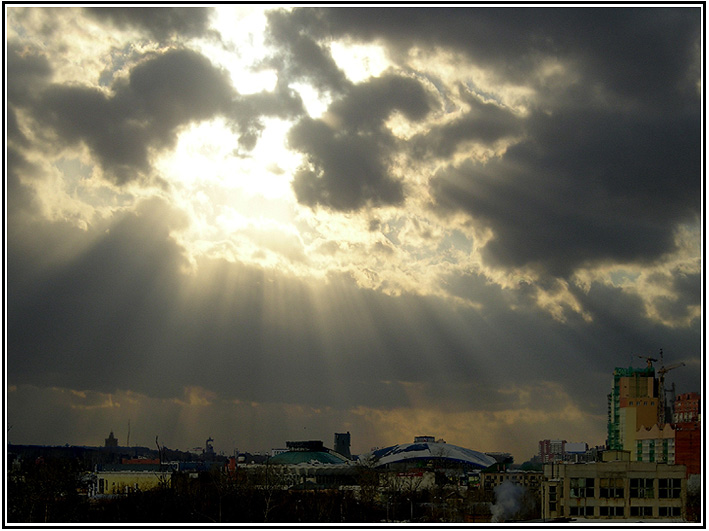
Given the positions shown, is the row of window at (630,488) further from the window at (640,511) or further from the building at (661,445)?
the building at (661,445)

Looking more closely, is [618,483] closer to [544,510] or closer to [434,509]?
[544,510]

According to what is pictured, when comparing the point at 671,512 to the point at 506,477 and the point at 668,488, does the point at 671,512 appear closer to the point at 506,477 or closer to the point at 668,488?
the point at 668,488

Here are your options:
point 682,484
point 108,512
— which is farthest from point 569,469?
point 108,512

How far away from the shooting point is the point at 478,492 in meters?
142

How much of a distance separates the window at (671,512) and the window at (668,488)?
1.14 meters

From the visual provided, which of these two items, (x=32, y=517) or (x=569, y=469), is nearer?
(x=32, y=517)

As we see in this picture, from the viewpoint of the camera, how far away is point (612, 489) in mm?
80250

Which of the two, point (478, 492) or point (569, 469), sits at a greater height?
point (569, 469)

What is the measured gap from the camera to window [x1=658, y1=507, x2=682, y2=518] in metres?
78.6

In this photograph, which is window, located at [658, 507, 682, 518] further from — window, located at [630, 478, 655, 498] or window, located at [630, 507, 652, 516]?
window, located at [630, 478, 655, 498]

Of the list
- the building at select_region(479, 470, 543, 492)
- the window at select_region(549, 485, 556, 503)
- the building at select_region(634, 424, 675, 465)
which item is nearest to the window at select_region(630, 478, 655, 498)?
the window at select_region(549, 485, 556, 503)

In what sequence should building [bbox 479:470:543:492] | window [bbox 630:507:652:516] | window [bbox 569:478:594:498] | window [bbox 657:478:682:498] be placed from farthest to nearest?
building [bbox 479:470:543:492] < window [bbox 569:478:594:498] < window [bbox 657:478:682:498] < window [bbox 630:507:652:516]
